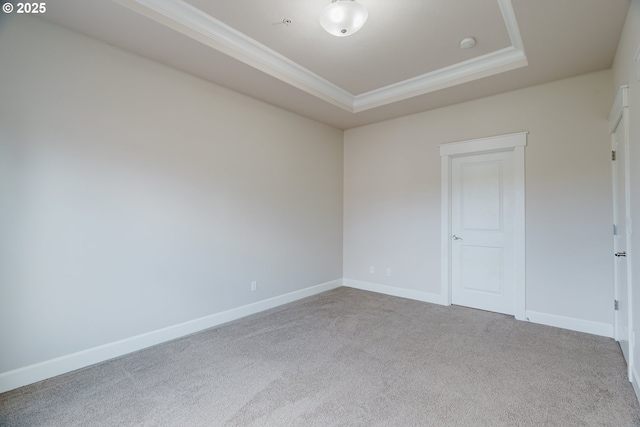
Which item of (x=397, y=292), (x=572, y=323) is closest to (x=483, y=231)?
(x=572, y=323)

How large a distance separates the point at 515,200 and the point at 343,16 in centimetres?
294

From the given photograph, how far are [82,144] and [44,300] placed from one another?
4.19ft

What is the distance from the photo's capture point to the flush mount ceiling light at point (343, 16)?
2109mm

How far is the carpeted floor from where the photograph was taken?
186 cm

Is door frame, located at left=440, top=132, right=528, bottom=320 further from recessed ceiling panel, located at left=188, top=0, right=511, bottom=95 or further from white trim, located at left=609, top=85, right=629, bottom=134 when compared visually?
recessed ceiling panel, located at left=188, top=0, right=511, bottom=95

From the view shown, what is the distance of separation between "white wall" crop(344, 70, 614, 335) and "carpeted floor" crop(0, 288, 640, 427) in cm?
47

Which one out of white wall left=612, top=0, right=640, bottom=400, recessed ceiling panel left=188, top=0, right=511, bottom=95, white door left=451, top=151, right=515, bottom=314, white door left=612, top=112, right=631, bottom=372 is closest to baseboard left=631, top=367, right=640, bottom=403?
white wall left=612, top=0, right=640, bottom=400

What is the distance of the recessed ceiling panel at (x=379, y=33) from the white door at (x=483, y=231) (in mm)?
1428

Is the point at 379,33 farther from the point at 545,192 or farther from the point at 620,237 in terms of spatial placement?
the point at 620,237

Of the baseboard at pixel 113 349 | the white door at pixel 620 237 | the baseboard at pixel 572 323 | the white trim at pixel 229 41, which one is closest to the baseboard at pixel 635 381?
the white door at pixel 620 237

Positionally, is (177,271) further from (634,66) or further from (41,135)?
(634,66)

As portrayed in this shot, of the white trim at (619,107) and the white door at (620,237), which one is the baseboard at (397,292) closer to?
the white door at (620,237)

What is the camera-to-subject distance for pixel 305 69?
3.47 m

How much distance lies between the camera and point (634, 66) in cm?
207
